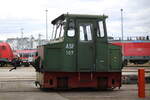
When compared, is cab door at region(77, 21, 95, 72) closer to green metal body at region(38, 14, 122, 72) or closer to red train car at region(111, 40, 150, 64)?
green metal body at region(38, 14, 122, 72)

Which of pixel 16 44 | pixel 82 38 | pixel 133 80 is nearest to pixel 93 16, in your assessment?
pixel 82 38

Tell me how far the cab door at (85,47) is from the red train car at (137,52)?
36.3 metres

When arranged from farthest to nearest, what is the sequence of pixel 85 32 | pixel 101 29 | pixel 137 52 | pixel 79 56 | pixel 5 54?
pixel 137 52, pixel 5 54, pixel 101 29, pixel 85 32, pixel 79 56

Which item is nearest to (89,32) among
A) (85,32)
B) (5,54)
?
(85,32)

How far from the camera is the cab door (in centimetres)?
1350

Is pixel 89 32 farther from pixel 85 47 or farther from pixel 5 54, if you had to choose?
pixel 5 54

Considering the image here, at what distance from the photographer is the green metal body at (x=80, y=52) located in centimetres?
1338

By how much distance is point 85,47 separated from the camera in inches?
533

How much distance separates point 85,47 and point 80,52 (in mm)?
270

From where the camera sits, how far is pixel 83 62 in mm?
13555

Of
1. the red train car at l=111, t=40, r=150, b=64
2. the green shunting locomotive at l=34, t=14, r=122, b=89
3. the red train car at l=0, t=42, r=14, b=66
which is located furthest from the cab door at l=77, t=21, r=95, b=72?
the red train car at l=111, t=40, r=150, b=64

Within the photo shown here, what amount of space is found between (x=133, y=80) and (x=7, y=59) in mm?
31765

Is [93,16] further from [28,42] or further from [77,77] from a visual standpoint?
[28,42]

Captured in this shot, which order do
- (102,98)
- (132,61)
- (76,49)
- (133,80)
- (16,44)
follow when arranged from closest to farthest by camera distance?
(102,98) → (76,49) → (133,80) → (132,61) → (16,44)
